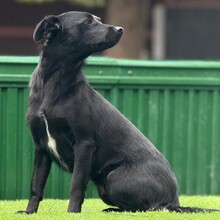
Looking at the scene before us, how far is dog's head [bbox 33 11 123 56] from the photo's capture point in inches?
315

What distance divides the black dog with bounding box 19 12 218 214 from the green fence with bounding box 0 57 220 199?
90.4 inches

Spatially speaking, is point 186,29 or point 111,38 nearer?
point 111,38

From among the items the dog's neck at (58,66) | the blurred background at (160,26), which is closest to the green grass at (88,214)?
the dog's neck at (58,66)

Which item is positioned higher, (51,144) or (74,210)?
(51,144)

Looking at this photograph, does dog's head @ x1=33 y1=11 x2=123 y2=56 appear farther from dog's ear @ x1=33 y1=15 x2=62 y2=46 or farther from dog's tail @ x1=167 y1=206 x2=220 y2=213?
dog's tail @ x1=167 y1=206 x2=220 y2=213

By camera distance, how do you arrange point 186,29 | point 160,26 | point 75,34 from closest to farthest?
point 75,34 → point 160,26 → point 186,29

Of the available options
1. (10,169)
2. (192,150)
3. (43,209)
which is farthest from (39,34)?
(192,150)

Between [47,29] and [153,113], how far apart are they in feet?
10.6

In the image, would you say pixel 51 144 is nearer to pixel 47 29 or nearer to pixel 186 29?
pixel 47 29

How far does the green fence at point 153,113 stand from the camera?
1053 cm

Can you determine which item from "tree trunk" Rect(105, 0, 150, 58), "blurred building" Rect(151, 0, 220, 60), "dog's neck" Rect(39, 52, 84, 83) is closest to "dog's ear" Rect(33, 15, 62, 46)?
"dog's neck" Rect(39, 52, 84, 83)

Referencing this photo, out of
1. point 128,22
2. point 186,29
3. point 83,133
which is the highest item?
point 83,133

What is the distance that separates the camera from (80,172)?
26.3ft

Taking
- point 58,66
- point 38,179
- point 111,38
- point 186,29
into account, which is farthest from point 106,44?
point 186,29
